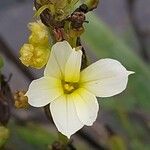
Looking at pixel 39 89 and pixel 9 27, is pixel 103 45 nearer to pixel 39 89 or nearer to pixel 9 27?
pixel 39 89

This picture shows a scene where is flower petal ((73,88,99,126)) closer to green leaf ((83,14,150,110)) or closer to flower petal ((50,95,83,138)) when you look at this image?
flower petal ((50,95,83,138))

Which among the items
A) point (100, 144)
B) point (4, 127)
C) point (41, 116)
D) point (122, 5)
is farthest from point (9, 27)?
point (4, 127)

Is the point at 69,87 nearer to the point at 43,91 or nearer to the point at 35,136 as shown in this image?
the point at 43,91

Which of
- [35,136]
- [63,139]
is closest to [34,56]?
[63,139]

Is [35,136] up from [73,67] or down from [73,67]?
down

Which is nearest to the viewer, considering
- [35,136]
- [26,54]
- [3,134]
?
[26,54]

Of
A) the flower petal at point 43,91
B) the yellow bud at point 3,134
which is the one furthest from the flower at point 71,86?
the yellow bud at point 3,134

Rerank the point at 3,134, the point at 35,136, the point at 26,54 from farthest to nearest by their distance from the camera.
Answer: the point at 35,136, the point at 3,134, the point at 26,54

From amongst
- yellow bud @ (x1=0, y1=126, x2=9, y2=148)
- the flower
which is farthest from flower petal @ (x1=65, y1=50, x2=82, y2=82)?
yellow bud @ (x1=0, y1=126, x2=9, y2=148)
